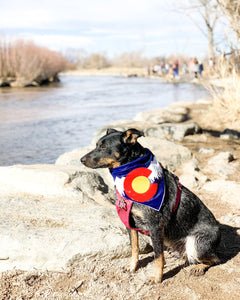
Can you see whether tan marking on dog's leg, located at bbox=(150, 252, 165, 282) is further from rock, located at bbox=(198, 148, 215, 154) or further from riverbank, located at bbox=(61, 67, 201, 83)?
riverbank, located at bbox=(61, 67, 201, 83)

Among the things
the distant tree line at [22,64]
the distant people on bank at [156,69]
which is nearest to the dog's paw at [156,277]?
the distant tree line at [22,64]

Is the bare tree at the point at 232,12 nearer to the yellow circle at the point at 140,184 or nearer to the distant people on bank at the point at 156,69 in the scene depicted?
the yellow circle at the point at 140,184

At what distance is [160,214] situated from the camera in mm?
3479

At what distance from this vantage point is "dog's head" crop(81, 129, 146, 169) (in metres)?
3.38

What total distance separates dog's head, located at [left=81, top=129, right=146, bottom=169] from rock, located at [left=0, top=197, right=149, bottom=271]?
91 cm

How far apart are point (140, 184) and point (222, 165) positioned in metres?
4.22

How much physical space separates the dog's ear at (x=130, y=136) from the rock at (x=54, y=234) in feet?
3.84

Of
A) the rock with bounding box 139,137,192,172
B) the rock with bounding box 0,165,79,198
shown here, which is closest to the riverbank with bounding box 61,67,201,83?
the rock with bounding box 139,137,192,172

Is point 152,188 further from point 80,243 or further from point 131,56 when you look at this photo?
point 131,56

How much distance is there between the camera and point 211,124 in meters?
11.1

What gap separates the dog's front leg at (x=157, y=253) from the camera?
344 centimetres

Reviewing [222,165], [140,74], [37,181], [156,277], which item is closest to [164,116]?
[222,165]

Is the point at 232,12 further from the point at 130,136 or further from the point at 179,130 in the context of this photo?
the point at 130,136

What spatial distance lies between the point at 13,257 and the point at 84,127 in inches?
414
